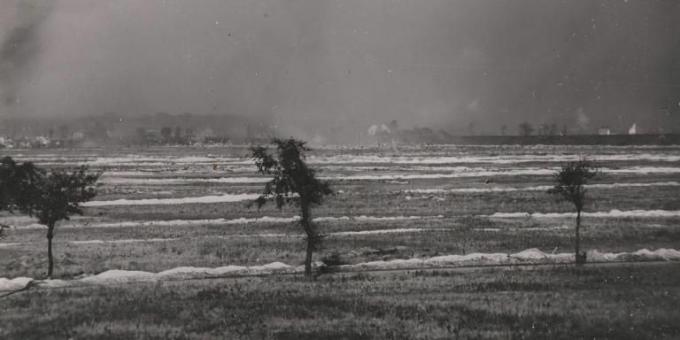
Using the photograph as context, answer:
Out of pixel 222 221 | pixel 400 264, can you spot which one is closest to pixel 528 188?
pixel 222 221

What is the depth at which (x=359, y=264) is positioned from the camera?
129 ft

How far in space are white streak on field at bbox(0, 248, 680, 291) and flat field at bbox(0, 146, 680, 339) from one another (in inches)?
63.2

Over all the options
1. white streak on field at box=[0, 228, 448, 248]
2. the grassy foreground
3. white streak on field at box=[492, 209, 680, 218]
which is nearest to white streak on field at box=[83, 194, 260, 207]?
white streak on field at box=[0, 228, 448, 248]

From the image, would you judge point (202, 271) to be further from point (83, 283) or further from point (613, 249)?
point (613, 249)

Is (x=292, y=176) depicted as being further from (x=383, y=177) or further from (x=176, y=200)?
(x=383, y=177)

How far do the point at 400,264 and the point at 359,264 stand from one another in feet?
8.07

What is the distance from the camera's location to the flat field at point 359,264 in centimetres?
2458

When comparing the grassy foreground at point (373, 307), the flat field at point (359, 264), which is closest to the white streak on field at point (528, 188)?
the flat field at point (359, 264)

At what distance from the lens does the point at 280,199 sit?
1446 inches

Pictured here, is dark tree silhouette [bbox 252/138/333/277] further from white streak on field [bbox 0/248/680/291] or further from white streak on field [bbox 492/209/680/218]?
white streak on field [bbox 492/209/680/218]

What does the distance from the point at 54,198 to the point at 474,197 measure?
52.1m

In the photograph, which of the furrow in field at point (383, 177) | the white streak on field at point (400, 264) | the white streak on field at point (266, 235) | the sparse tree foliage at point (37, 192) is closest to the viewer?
the sparse tree foliage at point (37, 192)

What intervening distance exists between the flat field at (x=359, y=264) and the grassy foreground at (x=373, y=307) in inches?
3.1

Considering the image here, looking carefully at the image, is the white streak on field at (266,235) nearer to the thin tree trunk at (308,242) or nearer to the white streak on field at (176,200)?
the thin tree trunk at (308,242)
